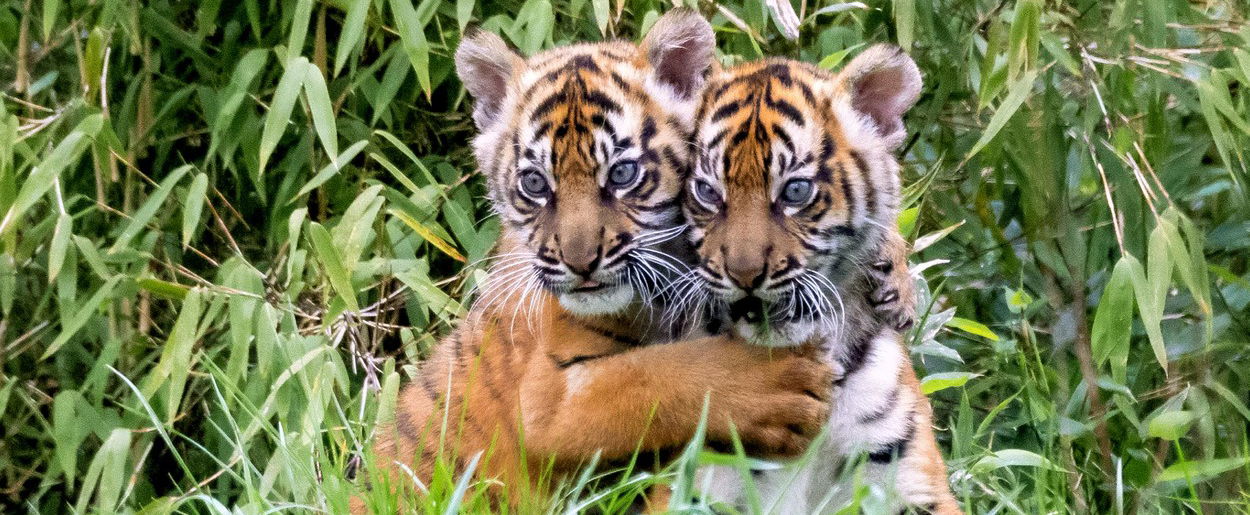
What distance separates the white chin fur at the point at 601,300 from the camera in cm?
255

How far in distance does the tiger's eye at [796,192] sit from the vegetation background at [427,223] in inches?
27.7

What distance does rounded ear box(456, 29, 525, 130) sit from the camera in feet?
9.83

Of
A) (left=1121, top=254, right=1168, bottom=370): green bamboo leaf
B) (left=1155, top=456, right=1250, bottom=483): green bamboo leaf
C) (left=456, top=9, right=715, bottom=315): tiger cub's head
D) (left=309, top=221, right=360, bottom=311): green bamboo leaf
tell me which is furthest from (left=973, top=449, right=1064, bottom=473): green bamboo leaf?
(left=309, top=221, right=360, bottom=311): green bamboo leaf

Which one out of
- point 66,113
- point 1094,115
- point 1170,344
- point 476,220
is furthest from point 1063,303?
point 66,113

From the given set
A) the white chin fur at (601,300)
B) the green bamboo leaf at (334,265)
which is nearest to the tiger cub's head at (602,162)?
the white chin fur at (601,300)

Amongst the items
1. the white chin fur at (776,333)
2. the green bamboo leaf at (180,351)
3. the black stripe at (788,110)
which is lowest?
the green bamboo leaf at (180,351)

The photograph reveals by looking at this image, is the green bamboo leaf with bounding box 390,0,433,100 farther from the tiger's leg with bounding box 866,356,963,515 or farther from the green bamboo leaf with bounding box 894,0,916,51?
the tiger's leg with bounding box 866,356,963,515

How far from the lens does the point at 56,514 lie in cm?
443

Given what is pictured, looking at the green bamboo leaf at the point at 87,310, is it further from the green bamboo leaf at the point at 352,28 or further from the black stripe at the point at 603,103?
the black stripe at the point at 603,103

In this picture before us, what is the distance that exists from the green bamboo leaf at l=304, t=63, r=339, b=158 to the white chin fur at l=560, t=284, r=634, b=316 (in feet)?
3.10

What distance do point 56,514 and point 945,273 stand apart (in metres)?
2.80

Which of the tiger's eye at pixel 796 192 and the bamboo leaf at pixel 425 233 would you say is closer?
the tiger's eye at pixel 796 192

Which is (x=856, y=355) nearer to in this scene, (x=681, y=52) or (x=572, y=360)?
(x=572, y=360)

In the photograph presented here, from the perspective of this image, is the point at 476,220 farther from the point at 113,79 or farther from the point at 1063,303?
the point at 1063,303
